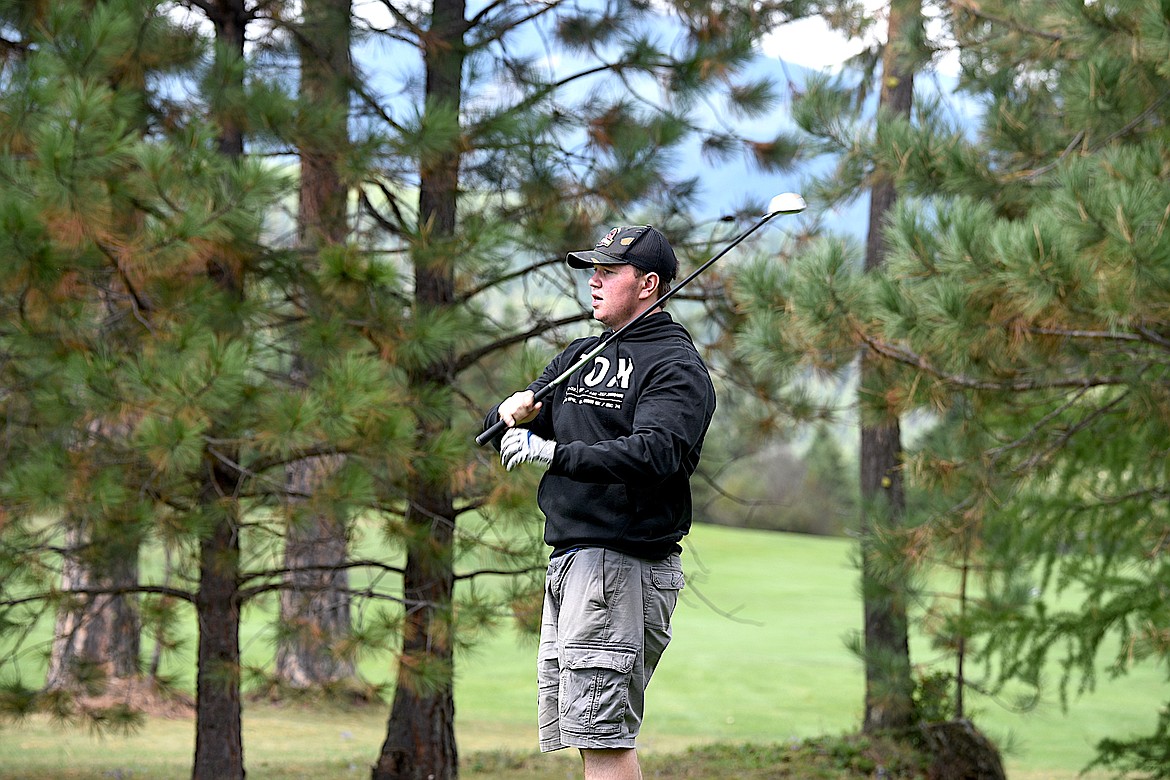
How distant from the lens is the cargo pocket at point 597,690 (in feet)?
8.79

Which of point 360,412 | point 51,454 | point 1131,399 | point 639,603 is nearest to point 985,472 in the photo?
point 1131,399

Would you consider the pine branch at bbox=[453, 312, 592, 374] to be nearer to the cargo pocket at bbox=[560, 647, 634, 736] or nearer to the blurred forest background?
the blurred forest background

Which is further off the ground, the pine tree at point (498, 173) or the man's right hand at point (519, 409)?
the pine tree at point (498, 173)

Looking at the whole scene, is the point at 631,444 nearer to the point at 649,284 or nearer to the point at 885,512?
the point at 649,284

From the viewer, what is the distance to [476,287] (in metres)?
6.49

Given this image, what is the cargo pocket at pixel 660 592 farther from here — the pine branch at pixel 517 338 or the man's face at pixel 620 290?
the pine branch at pixel 517 338

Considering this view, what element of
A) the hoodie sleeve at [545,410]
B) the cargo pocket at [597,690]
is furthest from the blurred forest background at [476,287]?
the cargo pocket at [597,690]

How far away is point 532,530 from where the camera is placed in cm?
582

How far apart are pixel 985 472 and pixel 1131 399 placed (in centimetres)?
68

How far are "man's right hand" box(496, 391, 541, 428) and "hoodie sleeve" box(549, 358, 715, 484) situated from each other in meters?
0.14

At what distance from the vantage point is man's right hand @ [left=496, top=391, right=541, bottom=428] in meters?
2.83

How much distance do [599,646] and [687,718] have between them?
9216 millimetres

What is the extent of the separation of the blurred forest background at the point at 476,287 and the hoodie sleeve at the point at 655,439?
1885 mm

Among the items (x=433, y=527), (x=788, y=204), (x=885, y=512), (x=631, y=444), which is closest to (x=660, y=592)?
(x=631, y=444)
